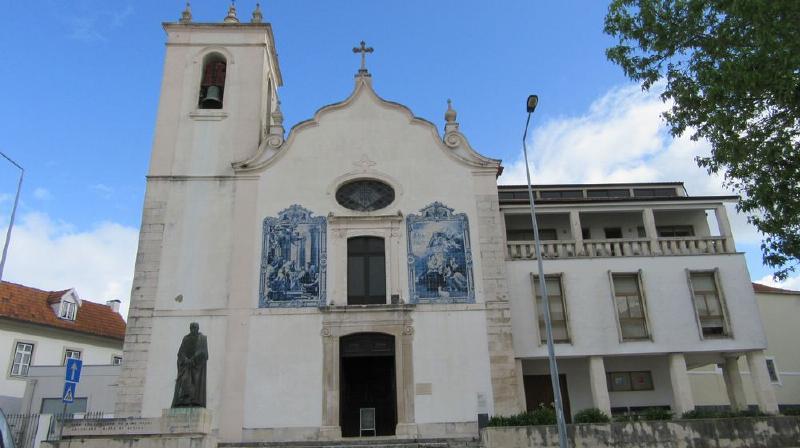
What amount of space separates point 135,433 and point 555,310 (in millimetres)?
13187

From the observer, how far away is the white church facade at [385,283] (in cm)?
1938

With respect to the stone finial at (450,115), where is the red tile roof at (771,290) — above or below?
below

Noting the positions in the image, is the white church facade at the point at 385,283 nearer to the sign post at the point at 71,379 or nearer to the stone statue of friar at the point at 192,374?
the stone statue of friar at the point at 192,374

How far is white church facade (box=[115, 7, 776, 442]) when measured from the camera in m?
19.4

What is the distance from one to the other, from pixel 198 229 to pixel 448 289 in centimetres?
859

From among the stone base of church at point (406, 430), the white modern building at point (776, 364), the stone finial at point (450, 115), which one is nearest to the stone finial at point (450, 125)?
the stone finial at point (450, 115)

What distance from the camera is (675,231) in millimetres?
24344

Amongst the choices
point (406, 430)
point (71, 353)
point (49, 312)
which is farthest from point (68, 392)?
point (49, 312)

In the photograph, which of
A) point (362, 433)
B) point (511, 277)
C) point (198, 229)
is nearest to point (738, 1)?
point (511, 277)

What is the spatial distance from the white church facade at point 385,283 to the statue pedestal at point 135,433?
2711 millimetres

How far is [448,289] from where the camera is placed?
67.1ft

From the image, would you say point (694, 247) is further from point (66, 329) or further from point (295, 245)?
point (66, 329)

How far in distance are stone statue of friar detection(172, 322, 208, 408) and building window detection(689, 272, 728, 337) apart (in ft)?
51.2

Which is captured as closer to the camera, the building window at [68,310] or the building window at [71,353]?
the building window at [71,353]
